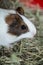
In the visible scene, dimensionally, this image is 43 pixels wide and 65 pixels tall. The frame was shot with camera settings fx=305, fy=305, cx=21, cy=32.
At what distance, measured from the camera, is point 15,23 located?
2.71 m

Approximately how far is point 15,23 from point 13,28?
0.05 m

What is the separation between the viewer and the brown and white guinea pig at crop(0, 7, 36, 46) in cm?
270

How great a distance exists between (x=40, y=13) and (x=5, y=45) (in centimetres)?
70

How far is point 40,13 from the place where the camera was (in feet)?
10.8

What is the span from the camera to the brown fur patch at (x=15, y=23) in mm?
2697

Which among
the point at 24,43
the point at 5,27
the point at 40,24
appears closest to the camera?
the point at 5,27

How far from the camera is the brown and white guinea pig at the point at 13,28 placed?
8.84 feet

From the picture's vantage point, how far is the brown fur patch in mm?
2697

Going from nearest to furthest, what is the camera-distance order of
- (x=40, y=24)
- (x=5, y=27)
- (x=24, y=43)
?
(x=5, y=27) → (x=24, y=43) → (x=40, y=24)

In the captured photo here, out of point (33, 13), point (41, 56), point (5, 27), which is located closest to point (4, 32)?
point (5, 27)

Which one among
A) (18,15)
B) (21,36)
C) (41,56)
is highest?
(18,15)

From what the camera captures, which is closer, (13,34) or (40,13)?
(13,34)

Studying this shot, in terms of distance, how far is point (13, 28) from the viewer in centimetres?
270

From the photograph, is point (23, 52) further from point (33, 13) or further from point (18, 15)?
point (33, 13)
